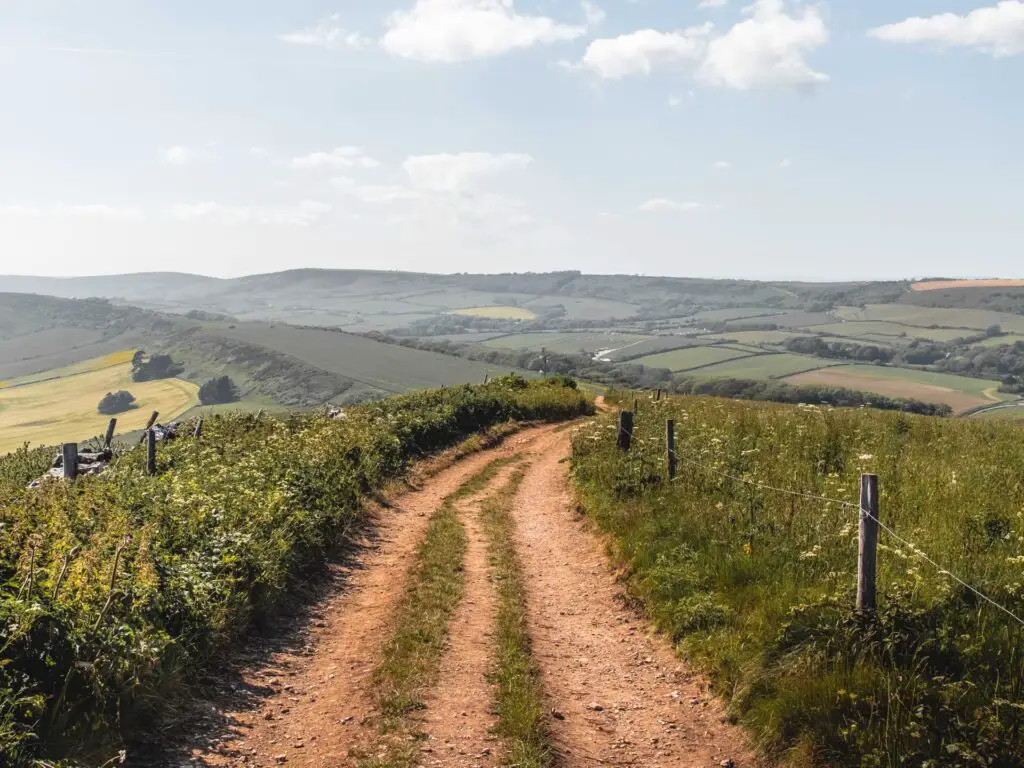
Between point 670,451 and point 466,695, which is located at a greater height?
point 670,451

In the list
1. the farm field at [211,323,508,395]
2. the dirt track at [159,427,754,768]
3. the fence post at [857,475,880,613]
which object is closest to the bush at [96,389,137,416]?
the farm field at [211,323,508,395]

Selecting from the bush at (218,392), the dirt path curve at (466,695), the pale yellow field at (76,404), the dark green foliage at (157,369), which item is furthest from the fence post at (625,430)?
the dark green foliage at (157,369)

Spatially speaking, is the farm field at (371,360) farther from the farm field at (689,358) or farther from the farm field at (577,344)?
the farm field at (577,344)

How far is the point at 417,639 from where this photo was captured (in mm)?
10461

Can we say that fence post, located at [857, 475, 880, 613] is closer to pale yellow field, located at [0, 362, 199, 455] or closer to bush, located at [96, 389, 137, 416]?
pale yellow field, located at [0, 362, 199, 455]

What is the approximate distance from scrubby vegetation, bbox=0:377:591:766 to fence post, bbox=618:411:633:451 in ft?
23.4

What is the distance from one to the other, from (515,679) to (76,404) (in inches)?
5094

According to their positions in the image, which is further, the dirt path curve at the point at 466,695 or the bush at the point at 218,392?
the bush at the point at 218,392

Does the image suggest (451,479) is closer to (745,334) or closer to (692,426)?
(692,426)

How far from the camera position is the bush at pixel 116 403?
351 ft

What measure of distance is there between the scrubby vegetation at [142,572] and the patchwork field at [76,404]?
264ft

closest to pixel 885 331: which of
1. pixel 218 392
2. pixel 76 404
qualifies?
pixel 218 392

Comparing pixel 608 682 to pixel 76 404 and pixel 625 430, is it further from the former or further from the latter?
pixel 76 404

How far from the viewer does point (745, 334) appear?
597ft
